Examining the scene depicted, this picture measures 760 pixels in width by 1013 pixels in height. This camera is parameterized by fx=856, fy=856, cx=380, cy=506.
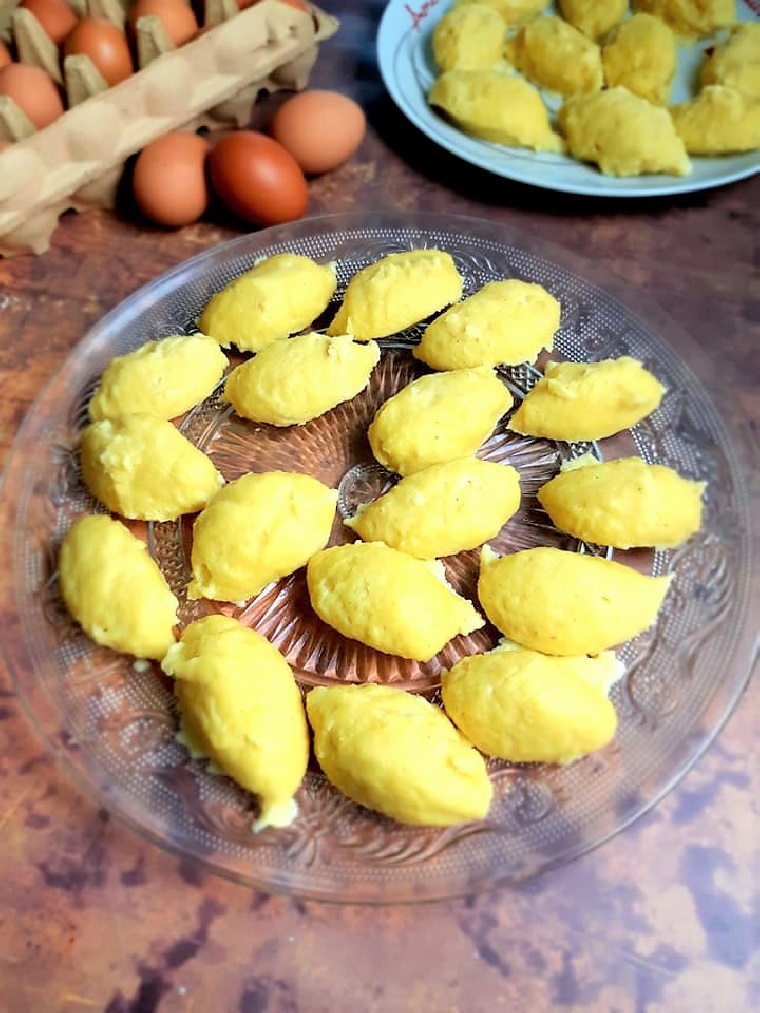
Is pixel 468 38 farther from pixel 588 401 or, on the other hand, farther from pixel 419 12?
pixel 588 401

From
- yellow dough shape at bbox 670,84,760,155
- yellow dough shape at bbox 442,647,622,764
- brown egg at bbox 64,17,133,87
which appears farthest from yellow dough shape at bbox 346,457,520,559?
brown egg at bbox 64,17,133,87

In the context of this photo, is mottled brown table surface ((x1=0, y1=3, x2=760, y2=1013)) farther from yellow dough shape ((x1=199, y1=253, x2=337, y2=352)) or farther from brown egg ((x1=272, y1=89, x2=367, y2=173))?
brown egg ((x1=272, y1=89, x2=367, y2=173))

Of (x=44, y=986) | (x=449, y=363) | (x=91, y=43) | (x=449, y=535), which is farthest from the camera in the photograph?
(x=91, y=43)

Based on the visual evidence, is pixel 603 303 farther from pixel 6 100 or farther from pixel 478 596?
pixel 6 100

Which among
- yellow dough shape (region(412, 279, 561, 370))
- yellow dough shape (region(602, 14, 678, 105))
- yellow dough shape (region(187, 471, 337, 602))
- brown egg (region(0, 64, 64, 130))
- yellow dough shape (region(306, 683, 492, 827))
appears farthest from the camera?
yellow dough shape (region(602, 14, 678, 105))

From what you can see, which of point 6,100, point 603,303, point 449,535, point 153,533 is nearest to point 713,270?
point 603,303

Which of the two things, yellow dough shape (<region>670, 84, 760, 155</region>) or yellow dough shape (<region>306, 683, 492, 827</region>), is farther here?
yellow dough shape (<region>670, 84, 760, 155</region>)

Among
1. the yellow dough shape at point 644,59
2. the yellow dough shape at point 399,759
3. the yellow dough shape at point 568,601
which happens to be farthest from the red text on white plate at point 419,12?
the yellow dough shape at point 399,759
